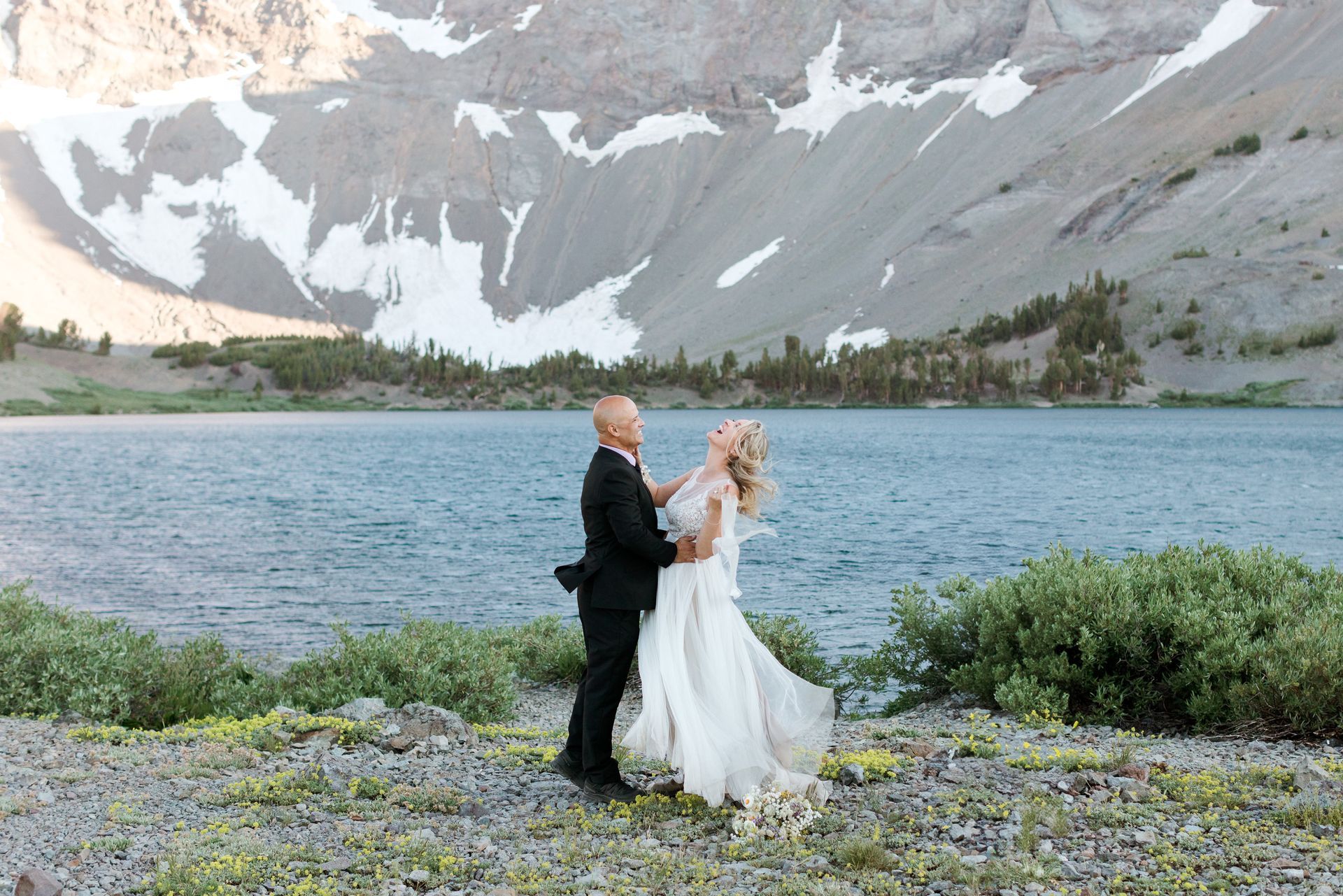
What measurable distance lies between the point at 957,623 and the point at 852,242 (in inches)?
7116

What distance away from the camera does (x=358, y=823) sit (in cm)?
791

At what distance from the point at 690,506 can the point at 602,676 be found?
1460 mm

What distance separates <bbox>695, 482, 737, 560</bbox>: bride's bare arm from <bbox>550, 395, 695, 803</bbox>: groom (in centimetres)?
10

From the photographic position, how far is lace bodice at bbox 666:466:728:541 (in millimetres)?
7900

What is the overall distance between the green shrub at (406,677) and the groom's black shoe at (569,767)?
14.1ft

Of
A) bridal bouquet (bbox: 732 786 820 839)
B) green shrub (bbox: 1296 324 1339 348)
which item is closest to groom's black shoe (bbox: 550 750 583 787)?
bridal bouquet (bbox: 732 786 820 839)

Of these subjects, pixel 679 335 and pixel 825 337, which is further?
pixel 679 335

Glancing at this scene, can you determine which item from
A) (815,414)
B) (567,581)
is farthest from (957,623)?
(815,414)

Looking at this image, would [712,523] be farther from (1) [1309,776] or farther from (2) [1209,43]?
(2) [1209,43]

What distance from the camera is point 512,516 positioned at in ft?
143

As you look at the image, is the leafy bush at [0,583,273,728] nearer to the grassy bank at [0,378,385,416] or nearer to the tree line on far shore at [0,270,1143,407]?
the tree line on far shore at [0,270,1143,407]

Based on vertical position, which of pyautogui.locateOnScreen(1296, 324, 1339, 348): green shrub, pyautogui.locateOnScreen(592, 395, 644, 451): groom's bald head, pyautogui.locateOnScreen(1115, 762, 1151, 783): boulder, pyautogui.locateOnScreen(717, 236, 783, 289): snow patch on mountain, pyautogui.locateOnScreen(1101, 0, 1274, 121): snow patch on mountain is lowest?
pyautogui.locateOnScreen(1115, 762, 1151, 783): boulder

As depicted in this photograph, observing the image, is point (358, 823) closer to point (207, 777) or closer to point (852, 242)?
point (207, 777)

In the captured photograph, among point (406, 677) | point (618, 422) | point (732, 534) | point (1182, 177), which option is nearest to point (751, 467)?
point (732, 534)
